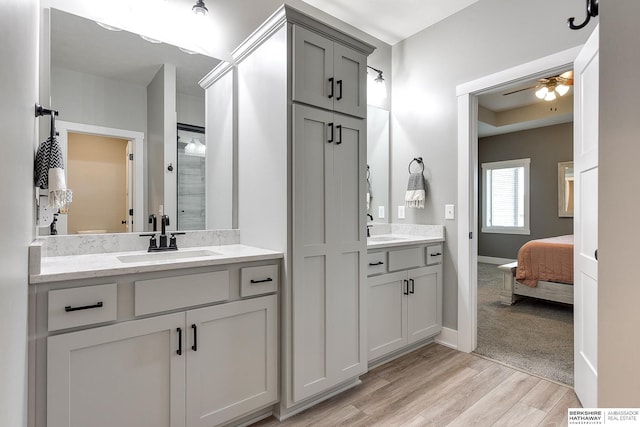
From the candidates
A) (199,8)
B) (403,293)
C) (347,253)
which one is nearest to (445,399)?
(403,293)

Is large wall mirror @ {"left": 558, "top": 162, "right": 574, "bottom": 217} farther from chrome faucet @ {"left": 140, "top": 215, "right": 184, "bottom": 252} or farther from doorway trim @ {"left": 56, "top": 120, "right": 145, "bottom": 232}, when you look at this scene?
doorway trim @ {"left": 56, "top": 120, "right": 145, "bottom": 232}

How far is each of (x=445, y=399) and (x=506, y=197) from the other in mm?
5822

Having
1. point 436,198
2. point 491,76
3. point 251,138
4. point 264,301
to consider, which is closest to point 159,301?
point 264,301

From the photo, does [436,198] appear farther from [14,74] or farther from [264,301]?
[14,74]

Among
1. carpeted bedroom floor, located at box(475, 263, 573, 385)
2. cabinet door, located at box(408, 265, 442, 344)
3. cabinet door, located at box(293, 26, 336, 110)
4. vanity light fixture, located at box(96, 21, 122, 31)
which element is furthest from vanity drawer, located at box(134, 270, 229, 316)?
carpeted bedroom floor, located at box(475, 263, 573, 385)

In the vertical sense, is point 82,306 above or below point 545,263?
above

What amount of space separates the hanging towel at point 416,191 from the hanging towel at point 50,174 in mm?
2486

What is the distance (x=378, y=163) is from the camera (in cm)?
327

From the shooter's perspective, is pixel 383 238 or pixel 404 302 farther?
pixel 383 238

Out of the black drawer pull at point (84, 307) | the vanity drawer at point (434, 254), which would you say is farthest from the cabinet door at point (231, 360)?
the vanity drawer at point (434, 254)

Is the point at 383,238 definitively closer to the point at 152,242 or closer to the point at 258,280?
the point at 258,280

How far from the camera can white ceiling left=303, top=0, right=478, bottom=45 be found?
2.71 metres

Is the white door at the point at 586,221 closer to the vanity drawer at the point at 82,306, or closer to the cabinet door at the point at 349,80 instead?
the cabinet door at the point at 349,80

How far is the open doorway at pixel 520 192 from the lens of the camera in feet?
11.2
